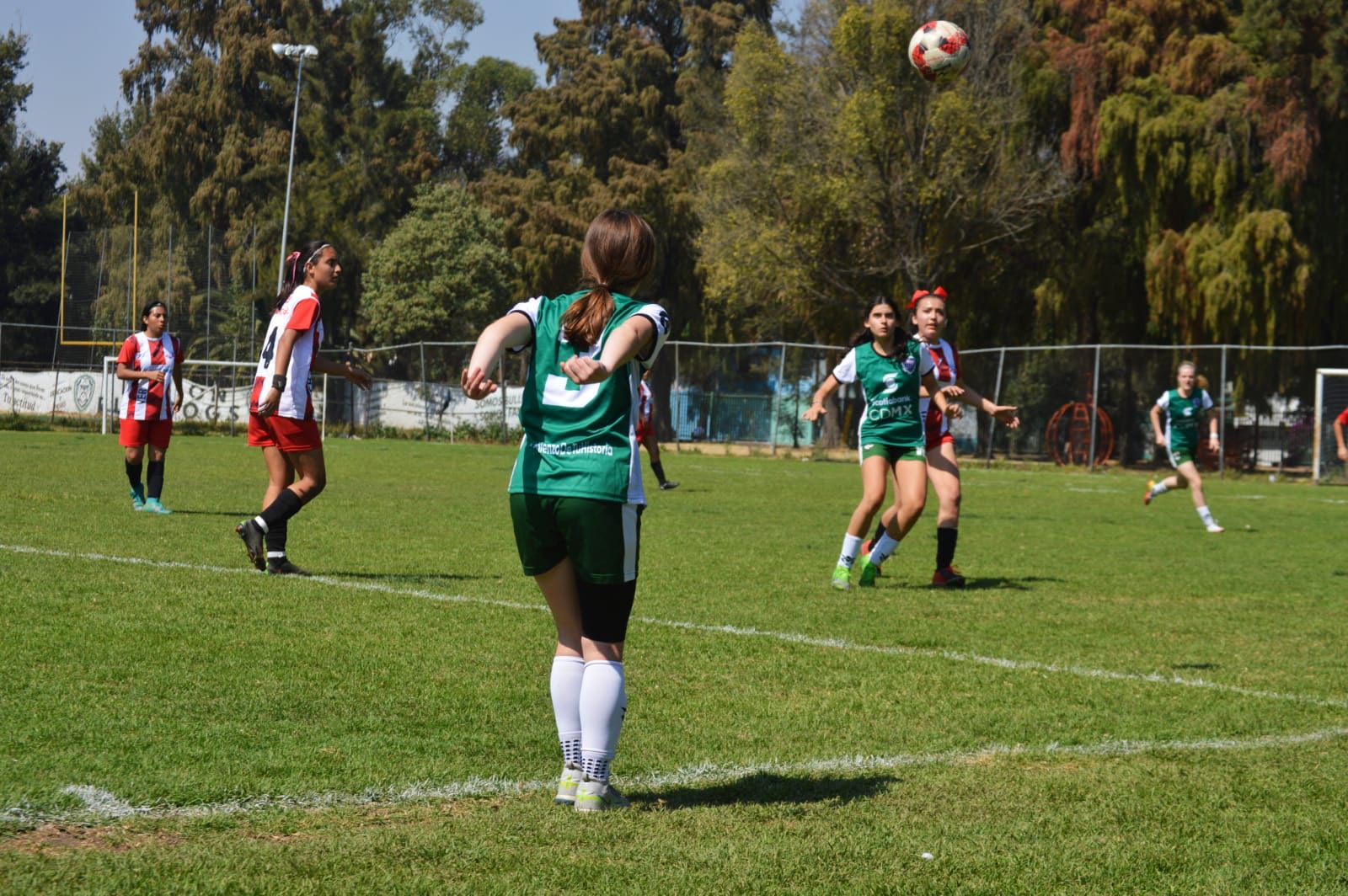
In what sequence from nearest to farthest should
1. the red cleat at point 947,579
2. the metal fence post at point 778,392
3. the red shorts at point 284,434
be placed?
the red shorts at point 284,434
the red cleat at point 947,579
the metal fence post at point 778,392

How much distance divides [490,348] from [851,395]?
35.5 m

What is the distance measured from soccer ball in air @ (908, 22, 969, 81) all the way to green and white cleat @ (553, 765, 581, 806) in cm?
1238

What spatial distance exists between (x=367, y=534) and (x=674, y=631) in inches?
216

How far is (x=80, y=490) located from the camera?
1620 cm

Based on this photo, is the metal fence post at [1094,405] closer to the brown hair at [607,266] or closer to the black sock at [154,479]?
the black sock at [154,479]

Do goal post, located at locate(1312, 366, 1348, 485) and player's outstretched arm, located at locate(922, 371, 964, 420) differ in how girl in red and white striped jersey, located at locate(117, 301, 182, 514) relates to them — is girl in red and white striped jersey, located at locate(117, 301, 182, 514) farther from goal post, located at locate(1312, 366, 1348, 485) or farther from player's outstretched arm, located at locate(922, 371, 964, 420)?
goal post, located at locate(1312, 366, 1348, 485)

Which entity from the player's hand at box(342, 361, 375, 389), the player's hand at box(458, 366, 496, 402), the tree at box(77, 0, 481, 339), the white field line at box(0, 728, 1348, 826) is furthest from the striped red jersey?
the tree at box(77, 0, 481, 339)

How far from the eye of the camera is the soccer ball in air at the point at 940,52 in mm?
15797

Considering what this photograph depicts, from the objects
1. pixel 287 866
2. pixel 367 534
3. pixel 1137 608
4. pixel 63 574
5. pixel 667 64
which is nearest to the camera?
pixel 287 866

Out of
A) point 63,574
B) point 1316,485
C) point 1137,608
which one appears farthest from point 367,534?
point 1316,485

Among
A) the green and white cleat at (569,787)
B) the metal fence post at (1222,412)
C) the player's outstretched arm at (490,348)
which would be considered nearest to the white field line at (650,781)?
the green and white cleat at (569,787)

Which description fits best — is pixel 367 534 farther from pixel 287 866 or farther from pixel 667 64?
pixel 667 64

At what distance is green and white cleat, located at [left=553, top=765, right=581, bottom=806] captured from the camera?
14.7ft

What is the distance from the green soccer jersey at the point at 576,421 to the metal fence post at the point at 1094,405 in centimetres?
2944
